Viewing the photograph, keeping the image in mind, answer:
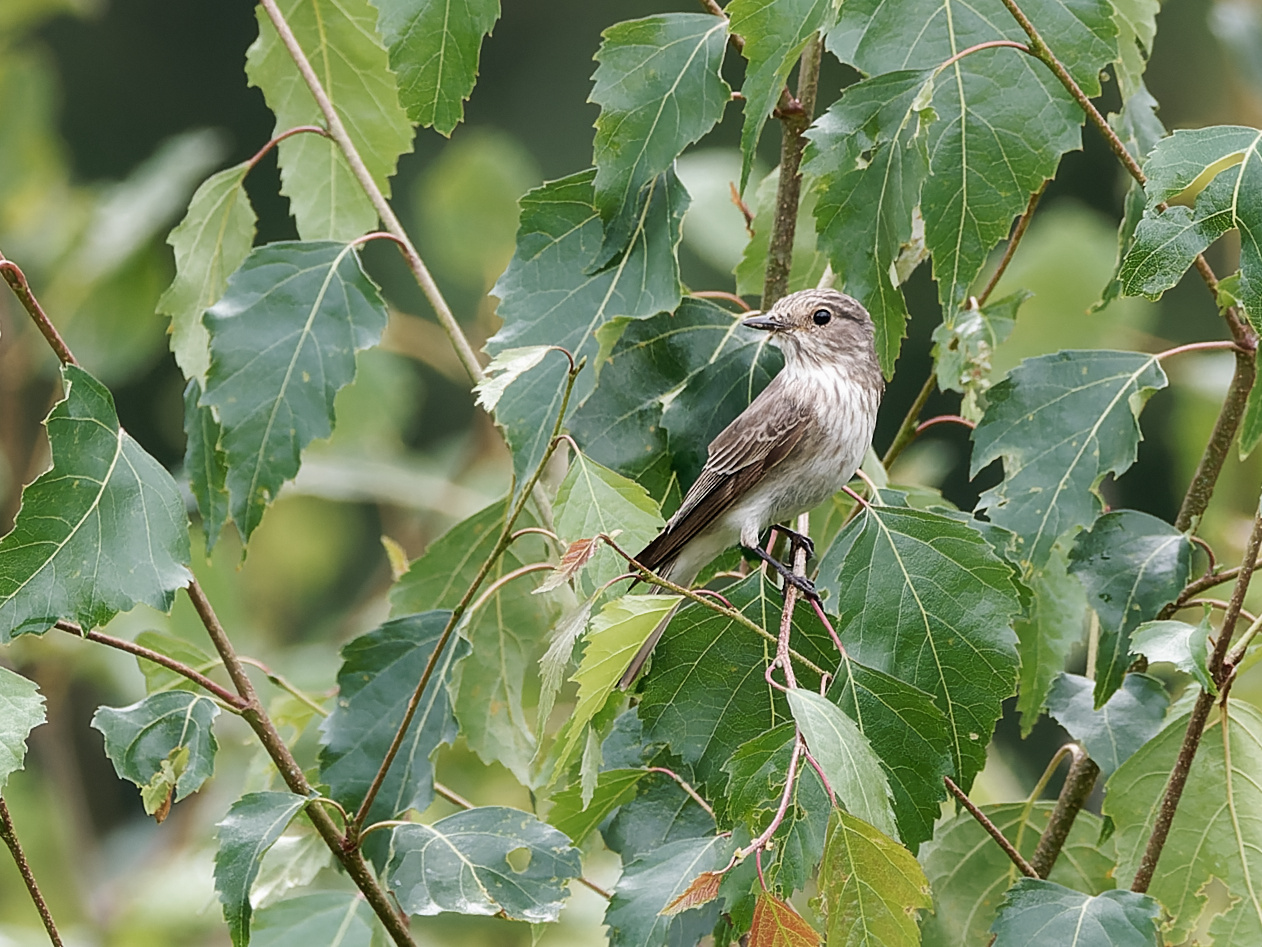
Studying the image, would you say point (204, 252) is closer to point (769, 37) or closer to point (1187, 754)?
point (769, 37)

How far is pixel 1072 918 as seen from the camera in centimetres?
150

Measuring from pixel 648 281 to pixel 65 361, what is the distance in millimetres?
665

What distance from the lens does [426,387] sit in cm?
926

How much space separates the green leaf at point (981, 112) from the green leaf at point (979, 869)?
2.35 ft

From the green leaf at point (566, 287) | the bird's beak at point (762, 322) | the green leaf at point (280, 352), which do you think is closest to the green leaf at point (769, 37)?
the green leaf at point (566, 287)

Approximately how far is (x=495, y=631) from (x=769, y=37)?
90 cm

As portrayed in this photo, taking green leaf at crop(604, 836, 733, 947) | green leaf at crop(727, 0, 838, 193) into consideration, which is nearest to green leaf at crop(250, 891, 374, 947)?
green leaf at crop(604, 836, 733, 947)

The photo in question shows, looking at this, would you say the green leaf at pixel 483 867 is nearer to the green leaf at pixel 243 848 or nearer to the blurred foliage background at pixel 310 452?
the green leaf at pixel 243 848

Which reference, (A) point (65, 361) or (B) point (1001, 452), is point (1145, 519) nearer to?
(B) point (1001, 452)

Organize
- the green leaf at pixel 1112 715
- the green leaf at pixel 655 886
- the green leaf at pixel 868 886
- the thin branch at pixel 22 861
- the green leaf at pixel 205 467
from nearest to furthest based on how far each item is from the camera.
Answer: the green leaf at pixel 868 886
the green leaf at pixel 655 886
the thin branch at pixel 22 861
the green leaf at pixel 1112 715
the green leaf at pixel 205 467

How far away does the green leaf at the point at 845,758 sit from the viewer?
1243mm

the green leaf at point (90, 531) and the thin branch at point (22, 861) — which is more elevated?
the green leaf at point (90, 531)

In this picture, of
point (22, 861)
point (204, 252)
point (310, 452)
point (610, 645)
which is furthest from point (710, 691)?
point (310, 452)

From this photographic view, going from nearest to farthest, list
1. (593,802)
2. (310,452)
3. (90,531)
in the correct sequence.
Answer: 1. (90,531)
2. (593,802)
3. (310,452)
